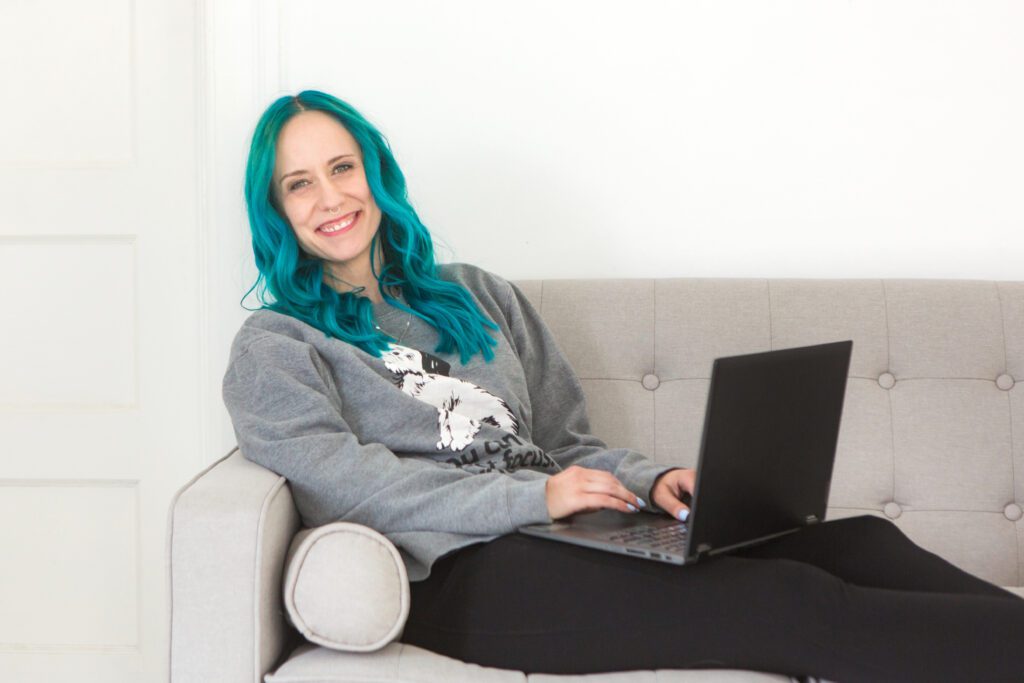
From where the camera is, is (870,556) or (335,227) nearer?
(870,556)

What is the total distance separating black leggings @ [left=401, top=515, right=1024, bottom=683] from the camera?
1160 mm

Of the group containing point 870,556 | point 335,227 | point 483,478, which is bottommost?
point 870,556

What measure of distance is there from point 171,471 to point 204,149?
2.16 feet

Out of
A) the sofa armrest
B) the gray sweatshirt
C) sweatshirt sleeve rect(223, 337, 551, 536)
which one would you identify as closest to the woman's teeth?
the gray sweatshirt

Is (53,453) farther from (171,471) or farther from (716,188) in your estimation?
(716,188)

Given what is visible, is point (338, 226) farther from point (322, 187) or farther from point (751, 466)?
point (751, 466)

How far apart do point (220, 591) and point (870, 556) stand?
0.84m

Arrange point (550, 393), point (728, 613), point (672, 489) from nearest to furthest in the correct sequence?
point (728, 613)
point (672, 489)
point (550, 393)

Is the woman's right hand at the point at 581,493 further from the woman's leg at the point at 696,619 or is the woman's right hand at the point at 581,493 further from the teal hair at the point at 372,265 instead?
the teal hair at the point at 372,265

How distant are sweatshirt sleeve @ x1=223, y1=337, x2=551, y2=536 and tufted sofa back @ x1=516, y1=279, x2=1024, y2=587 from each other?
45cm

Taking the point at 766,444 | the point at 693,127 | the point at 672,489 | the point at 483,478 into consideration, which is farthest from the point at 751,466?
the point at 693,127

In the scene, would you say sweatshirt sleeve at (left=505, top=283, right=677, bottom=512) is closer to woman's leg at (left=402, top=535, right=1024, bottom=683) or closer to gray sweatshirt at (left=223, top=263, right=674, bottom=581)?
gray sweatshirt at (left=223, top=263, right=674, bottom=581)

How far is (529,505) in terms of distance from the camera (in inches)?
52.8

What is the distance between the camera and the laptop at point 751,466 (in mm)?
1175
